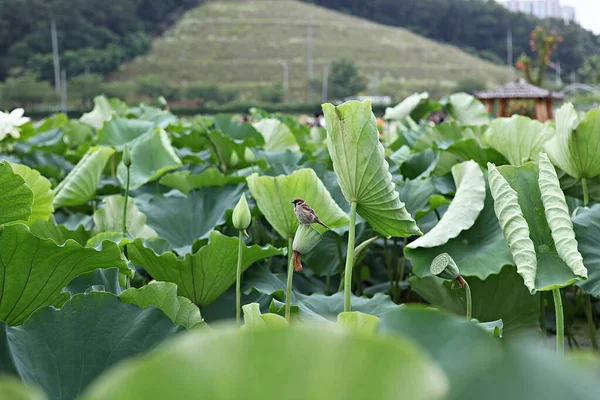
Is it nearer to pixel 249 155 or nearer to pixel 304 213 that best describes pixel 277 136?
pixel 249 155

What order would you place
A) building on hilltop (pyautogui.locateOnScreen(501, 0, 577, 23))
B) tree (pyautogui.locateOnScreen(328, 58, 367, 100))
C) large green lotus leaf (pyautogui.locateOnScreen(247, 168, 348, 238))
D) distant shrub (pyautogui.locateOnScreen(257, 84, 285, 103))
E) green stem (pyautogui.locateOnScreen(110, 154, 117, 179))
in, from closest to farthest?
large green lotus leaf (pyautogui.locateOnScreen(247, 168, 348, 238)) < green stem (pyautogui.locateOnScreen(110, 154, 117, 179)) < distant shrub (pyautogui.locateOnScreen(257, 84, 285, 103)) < tree (pyautogui.locateOnScreen(328, 58, 367, 100)) < building on hilltop (pyautogui.locateOnScreen(501, 0, 577, 23))

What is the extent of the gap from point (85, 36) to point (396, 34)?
57.8ft

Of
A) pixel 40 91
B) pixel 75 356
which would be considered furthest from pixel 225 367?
pixel 40 91

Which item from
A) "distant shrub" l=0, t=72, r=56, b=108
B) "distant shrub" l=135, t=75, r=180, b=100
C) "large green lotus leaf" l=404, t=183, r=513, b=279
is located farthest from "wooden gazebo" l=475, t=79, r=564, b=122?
"distant shrub" l=135, t=75, r=180, b=100

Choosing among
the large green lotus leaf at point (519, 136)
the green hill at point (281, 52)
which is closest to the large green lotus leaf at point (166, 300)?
the large green lotus leaf at point (519, 136)

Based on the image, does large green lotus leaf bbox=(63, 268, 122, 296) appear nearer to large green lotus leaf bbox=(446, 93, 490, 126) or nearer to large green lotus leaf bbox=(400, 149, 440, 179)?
large green lotus leaf bbox=(400, 149, 440, 179)

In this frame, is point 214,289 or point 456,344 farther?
point 214,289

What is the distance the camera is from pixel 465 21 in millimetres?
48625

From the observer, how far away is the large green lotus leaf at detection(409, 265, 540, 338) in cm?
105

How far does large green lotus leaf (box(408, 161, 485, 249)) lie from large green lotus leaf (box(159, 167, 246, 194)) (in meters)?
0.46

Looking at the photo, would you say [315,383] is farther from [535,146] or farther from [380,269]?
[380,269]

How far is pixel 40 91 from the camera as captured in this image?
27.6 meters

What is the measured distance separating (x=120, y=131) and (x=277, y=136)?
420 mm

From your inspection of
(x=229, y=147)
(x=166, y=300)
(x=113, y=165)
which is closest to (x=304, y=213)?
(x=166, y=300)
